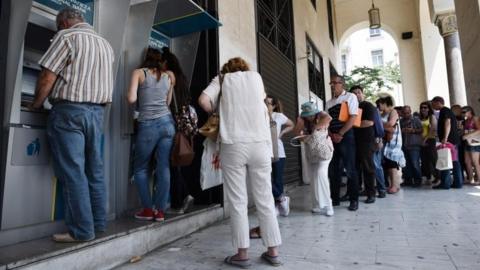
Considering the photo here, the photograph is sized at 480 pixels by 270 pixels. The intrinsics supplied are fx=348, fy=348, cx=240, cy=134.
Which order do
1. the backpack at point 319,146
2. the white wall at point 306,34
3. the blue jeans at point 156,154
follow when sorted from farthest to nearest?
the white wall at point 306,34
the backpack at point 319,146
the blue jeans at point 156,154

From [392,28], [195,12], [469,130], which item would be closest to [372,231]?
[195,12]

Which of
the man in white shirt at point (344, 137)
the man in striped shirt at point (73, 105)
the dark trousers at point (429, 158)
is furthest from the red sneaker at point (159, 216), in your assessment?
the dark trousers at point (429, 158)

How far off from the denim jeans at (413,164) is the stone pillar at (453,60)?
339 centimetres

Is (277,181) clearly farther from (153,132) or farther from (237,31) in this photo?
(237,31)

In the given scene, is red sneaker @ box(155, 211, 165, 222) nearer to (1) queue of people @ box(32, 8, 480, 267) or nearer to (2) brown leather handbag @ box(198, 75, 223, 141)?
(1) queue of people @ box(32, 8, 480, 267)

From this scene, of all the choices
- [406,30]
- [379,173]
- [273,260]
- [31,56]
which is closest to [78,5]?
[31,56]

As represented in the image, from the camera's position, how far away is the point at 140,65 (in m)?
3.64

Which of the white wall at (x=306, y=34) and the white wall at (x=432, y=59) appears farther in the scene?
the white wall at (x=432, y=59)

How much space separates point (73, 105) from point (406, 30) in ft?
58.3

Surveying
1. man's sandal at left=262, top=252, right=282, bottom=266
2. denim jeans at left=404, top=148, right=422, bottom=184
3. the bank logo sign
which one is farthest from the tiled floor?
denim jeans at left=404, top=148, right=422, bottom=184

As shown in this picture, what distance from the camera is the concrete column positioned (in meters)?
6.93

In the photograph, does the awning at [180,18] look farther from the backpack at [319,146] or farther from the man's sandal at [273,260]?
the man's sandal at [273,260]

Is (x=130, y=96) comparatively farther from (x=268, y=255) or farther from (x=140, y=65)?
(x=268, y=255)

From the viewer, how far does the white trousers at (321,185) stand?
466 centimetres
